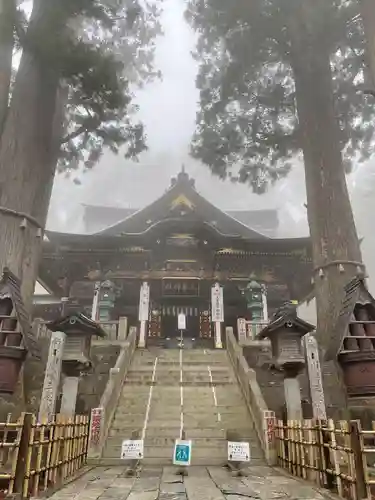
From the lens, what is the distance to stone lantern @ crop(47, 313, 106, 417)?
24.7 feet

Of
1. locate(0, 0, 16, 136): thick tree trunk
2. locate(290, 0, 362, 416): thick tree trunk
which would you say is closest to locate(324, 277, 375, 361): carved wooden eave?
locate(290, 0, 362, 416): thick tree trunk

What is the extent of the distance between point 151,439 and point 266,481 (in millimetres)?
2974

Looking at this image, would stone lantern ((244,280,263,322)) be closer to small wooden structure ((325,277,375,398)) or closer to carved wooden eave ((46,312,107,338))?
small wooden structure ((325,277,375,398))

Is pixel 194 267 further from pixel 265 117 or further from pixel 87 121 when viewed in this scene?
pixel 87 121

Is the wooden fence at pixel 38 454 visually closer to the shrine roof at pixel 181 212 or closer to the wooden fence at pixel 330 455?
the wooden fence at pixel 330 455

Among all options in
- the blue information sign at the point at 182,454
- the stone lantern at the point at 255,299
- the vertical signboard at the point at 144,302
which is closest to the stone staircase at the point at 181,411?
the blue information sign at the point at 182,454

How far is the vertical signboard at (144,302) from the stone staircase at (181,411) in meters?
3.34

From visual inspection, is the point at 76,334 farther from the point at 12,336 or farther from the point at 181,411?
the point at 181,411

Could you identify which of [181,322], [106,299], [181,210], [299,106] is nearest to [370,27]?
[299,106]

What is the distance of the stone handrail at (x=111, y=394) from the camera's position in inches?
284

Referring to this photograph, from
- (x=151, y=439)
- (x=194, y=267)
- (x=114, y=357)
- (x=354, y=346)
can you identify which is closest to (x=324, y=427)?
(x=354, y=346)

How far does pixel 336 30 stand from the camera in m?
11.1

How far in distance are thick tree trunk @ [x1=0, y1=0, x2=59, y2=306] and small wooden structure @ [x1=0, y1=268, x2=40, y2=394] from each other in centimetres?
118

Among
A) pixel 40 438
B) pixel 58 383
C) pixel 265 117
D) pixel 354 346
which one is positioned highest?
pixel 265 117
